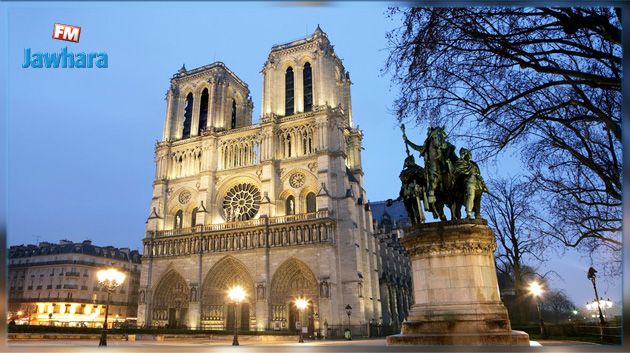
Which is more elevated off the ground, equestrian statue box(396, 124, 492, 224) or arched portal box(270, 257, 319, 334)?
equestrian statue box(396, 124, 492, 224)

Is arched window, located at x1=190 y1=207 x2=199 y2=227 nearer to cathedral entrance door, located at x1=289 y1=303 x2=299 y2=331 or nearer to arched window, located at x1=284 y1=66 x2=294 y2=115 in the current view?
arched window, located at x1=284 y1=66 x2=294 y2=115

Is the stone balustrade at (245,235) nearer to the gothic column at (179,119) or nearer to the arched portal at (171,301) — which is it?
the arched portal at (171,301)

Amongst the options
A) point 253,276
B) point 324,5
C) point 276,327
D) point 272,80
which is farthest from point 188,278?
point 324,5

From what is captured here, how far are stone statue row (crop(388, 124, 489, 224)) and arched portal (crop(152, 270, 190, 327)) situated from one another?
29.9m

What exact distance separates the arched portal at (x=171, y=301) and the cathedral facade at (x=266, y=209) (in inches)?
3.3

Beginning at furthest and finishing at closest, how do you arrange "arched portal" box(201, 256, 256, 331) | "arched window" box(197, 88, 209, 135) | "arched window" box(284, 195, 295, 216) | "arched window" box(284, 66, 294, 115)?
"arched window" box(197, 88, 209, 135) < "arched window" box(284, 66, 294, 115) < "arched window" box(284, 195, 295, 216) < "arched portal" box(201, 256, 256, 331)

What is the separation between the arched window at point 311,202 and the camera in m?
36.6

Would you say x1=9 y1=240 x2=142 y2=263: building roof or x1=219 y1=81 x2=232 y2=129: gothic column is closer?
x1=219 y1=81 x2=232 y2=129: gothic column

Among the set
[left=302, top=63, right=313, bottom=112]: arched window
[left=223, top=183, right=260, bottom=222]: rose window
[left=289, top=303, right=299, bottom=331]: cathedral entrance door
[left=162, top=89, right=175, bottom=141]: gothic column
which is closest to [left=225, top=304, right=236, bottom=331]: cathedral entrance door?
[left=289, top=303, right=299, bottom=331]: cathedral entrance door

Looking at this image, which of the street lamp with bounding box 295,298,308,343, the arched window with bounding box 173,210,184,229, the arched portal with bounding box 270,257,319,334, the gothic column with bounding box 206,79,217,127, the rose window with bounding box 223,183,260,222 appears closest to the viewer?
the street lamp with bounding box 295,298,308,343

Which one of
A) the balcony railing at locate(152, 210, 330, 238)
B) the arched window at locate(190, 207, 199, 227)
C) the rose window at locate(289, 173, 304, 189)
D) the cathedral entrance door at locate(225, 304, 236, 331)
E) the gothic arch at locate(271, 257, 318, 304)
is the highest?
the rose window at locate(289, 173, 304, 189)

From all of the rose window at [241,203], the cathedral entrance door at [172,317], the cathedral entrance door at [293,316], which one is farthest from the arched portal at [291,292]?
the cathedral entrance door at [172,317]

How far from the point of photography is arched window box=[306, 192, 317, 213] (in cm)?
3656

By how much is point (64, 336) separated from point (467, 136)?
21346 mm
